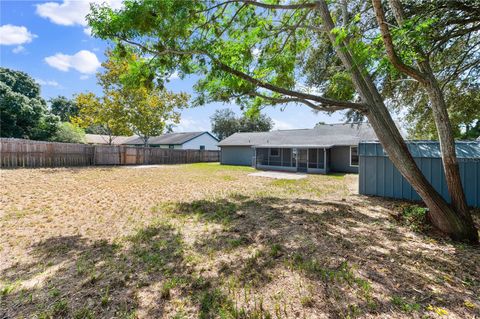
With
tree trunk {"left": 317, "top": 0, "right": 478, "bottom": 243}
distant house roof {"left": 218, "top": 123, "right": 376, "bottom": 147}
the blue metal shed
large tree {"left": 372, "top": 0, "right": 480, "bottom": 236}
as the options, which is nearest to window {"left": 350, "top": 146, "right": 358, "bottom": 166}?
distant house roof {"left": 218, "top": 123, "right": 376, "bottom": 147}

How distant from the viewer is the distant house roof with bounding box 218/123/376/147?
16.5 meters

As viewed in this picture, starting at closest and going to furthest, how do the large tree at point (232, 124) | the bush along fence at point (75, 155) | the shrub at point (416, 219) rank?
1. the shrub at point (416, 219)
2. the bush along fence at point (75, 155)
3. the large tree at point (232, 124)

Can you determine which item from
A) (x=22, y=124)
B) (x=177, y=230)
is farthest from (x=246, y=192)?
(x=22, y=124)

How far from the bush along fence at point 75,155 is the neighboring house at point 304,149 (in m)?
6.51

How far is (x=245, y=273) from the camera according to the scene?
9.93 ft

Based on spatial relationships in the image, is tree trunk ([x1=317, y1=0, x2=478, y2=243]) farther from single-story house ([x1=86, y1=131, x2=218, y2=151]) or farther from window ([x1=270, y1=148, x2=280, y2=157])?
single-story house ([x1=86, y1=131, x2=218, y2=151])

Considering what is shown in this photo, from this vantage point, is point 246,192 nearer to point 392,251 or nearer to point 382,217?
point 382,217

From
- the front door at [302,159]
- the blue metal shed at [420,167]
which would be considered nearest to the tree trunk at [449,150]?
the blue metal shed at [420,167]

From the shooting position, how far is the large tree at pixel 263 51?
13.8ft

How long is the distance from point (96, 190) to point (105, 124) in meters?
14.2

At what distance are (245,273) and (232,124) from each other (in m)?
40.5

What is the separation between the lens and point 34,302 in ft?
8.16

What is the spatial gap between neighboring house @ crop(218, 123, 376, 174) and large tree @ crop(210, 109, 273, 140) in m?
18.1

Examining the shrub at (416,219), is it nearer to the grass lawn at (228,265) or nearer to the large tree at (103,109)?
the grass lawn at (228,265)
